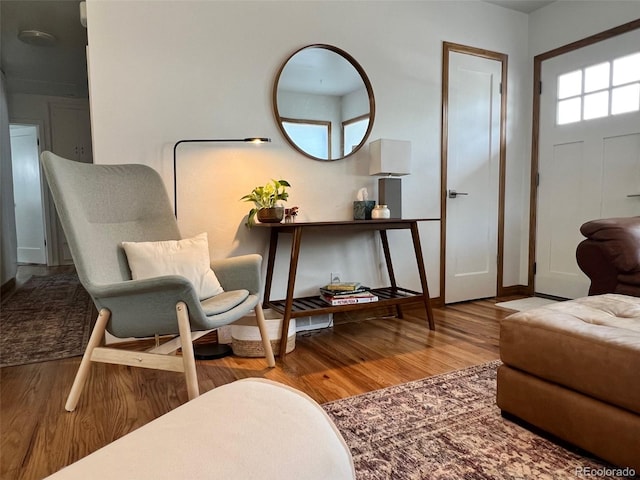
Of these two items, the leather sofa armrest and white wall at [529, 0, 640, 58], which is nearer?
the leather sofa armrest

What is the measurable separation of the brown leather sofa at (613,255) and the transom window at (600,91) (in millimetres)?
1390

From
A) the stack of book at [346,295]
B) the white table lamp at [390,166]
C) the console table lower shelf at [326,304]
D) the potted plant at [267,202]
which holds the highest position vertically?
the white table lamp at [390,166]

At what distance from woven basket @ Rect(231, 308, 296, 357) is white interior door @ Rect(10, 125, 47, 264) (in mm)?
4861

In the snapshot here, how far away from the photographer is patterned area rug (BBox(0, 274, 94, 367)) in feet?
7.75

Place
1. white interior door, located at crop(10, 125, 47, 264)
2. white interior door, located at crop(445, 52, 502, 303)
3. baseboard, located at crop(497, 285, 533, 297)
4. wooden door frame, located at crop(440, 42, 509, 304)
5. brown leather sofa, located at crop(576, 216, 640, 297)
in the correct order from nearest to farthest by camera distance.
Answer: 1. brown leather sofa, located at crop(576, 216, 640, 297)
2. wooden door frame, located at crop(440, 42, 509, 304)
3. white interior door, located at crop(445, 52, 502, 303)
4. baseboard, located at crop(497, 285, 533, 297)
5. white interior door, located at crop(10, 125, 47, 264)

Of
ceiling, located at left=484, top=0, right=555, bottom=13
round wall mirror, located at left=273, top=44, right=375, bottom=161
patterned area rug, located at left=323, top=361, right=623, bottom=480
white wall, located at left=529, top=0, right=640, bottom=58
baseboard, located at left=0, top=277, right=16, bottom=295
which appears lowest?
patterned area rug, located at left=323, top=361, right=623, bottom=480

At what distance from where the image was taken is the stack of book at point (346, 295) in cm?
249

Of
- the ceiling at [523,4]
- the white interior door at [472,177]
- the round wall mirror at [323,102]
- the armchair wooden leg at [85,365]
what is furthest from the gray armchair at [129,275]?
the ceiling at [523,4]

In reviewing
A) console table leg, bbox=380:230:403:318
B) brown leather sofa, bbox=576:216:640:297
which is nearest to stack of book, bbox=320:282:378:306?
console table leg, bbox=380:230:403:318

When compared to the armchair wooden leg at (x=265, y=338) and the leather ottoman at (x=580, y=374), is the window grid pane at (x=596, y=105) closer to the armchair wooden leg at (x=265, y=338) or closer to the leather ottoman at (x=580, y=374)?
the leather ottoman at (x=580, y=374)

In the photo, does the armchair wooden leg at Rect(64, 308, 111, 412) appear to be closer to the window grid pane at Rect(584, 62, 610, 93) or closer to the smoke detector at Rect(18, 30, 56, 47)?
the smoke detector at Rect(18, 30, 56, 47)

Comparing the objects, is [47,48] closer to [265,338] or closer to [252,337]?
[252,337]

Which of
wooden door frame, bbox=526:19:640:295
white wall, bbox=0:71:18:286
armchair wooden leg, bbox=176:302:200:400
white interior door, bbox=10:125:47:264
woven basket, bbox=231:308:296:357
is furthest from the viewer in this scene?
white interior door, bbox=10:125:47:264

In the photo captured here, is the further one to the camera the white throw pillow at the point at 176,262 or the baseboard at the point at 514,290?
the baseboard at the point at 514,290
